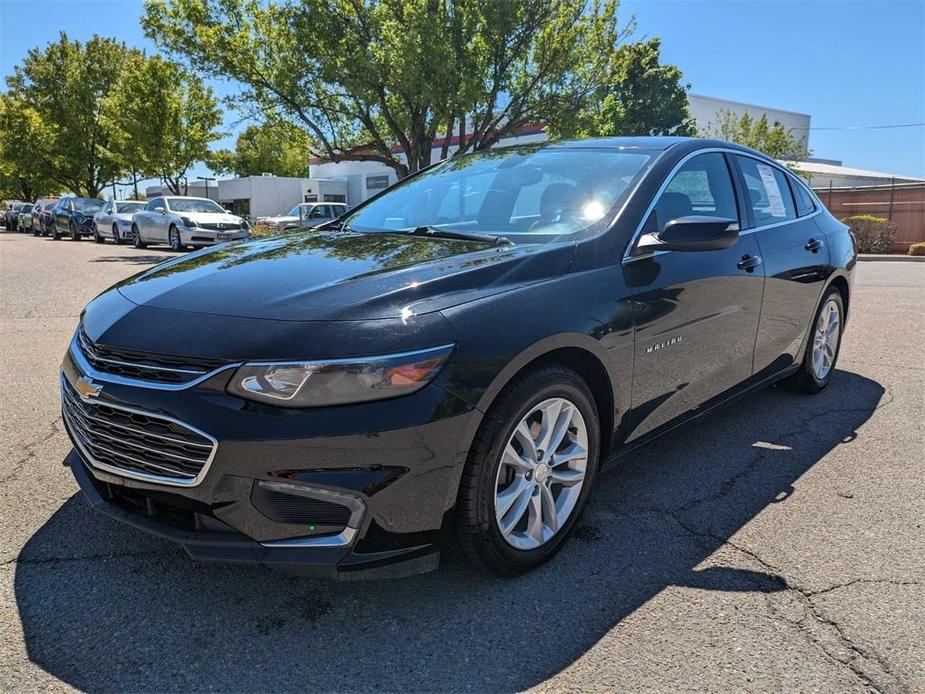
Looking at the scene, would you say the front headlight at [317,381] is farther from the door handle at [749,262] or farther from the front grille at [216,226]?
the front grille at [216,226]

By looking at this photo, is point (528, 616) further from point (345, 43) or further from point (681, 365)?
point (345, 43)

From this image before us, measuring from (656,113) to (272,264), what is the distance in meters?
42.1

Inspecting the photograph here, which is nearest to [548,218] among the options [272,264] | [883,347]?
[272,264]

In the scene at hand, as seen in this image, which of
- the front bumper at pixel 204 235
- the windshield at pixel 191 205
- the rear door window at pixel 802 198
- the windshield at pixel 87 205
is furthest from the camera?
the windshield at pixel 87 205

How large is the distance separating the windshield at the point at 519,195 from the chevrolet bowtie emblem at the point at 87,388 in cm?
163

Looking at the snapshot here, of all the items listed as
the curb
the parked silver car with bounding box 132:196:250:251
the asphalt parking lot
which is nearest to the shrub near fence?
the curb

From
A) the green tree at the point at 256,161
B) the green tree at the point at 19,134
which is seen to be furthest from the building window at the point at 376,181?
the green tree at the point at 19,134

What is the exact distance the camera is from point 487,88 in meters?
17.7

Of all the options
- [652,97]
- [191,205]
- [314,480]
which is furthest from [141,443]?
[652,97]

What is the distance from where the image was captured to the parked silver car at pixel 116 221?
2312 cm

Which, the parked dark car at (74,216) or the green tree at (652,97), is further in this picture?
the green tree at (652,97)

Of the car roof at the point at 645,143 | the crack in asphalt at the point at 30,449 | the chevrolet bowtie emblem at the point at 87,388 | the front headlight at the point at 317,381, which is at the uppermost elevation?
the car roof at the point at 645,143

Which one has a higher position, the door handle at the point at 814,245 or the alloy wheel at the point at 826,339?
the door handle at the point at 814,245

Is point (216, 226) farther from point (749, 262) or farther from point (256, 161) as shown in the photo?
point (256, 161)
